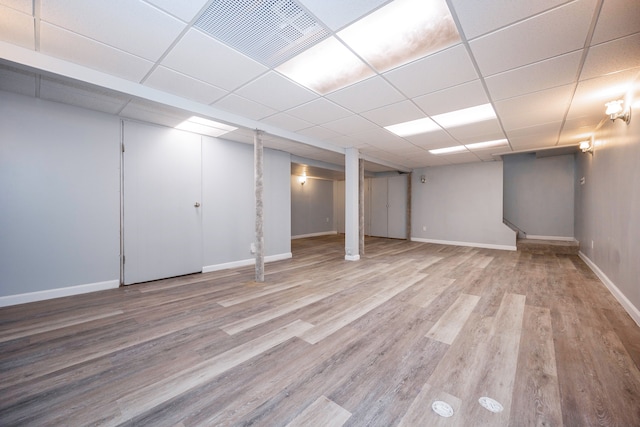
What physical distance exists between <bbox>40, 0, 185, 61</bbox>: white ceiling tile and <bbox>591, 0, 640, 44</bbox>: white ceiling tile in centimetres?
296

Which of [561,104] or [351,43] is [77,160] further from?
[561,104]

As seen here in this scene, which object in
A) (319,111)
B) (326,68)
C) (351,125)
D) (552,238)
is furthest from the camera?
(552,238)

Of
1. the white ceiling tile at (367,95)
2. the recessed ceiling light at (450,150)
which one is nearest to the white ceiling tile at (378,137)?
the white ceiling tile at (367,95)

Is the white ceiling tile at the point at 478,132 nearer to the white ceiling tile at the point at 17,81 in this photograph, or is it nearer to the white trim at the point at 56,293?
the white ceiling tile at the point at 17,81

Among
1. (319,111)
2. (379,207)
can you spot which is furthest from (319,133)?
(379,207)

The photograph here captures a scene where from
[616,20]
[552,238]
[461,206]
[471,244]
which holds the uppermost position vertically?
[616,20]

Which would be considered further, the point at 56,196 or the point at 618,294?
the point at 56,196

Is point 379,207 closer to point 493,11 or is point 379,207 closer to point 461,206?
point 461,206

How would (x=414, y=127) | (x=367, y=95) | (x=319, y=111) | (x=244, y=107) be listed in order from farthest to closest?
(x=414, y=127) → (x=319, y=111) → (x=244, y=107) → (x=367, y=95)

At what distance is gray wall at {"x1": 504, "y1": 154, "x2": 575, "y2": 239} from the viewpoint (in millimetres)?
7172

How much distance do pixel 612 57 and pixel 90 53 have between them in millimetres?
4576

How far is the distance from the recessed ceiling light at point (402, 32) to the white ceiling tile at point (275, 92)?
86cm

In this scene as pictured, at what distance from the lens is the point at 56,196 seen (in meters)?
3.12

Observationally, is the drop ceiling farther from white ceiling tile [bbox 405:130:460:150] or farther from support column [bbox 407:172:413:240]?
support column [bbox 407:172:413:240]
